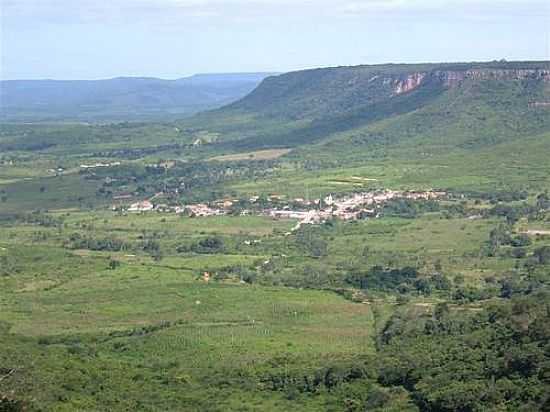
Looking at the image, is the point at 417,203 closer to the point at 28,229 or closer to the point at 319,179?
the point at 319,179

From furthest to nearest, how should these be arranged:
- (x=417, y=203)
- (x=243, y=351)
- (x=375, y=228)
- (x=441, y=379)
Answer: (x=417, y=203), (x=375, y=228), (x=243, y=351), (x=441, y=379)

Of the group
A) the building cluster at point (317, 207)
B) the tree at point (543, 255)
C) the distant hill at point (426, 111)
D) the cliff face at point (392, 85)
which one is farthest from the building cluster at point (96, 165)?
the tree at point (543, 255)

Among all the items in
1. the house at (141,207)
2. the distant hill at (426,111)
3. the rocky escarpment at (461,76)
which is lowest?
the house at (141,207)

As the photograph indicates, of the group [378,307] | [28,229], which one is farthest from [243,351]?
[28,229]

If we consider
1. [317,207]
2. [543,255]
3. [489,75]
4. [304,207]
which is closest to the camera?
[543,255]

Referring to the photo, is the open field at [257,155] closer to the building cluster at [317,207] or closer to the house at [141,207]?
the house at [141,207]

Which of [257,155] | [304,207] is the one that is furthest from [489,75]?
[304,207]

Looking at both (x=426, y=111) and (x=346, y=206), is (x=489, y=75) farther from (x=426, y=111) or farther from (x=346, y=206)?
(x=346, y=206)

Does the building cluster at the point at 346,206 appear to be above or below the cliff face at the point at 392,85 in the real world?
below
